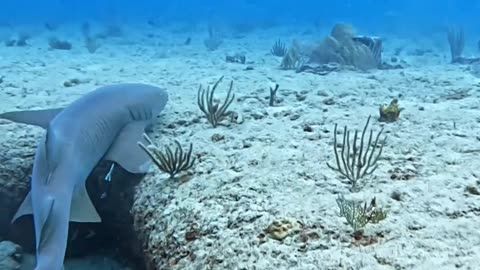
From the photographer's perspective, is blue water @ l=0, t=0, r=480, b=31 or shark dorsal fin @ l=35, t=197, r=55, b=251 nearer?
shark dorsal fin @ l=35, t=197, r=55, b=251

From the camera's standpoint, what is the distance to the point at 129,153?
4.78 m


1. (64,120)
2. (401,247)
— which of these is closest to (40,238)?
(64,120)

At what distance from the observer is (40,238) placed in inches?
124

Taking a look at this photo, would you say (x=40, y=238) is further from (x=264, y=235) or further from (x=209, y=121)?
(x=209, y=121)

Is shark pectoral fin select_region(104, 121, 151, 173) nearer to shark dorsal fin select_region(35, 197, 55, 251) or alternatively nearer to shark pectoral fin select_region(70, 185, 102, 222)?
shark pectoral fin select_region(70, 185, 102, 222)

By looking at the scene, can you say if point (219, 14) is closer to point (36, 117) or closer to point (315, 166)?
point (36, 117)

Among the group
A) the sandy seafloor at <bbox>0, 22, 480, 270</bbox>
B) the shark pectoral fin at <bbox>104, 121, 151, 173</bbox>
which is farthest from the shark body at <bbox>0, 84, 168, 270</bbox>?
the sandy seafloor at <bbox>0, 22, 480, 270</bbox>

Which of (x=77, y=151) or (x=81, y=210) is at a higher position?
(x=77, y=151)

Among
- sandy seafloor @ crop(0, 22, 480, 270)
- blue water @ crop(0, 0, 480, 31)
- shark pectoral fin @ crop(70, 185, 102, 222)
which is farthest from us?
blue water @ crop(0, 0, 480, 31)

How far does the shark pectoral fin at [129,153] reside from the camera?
183 inches

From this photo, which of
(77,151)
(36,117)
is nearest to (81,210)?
(77,151)

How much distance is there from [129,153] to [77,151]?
0.68 meters

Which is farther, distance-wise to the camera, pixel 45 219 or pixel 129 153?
pixel 129 153

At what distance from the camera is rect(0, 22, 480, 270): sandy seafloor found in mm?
3096
